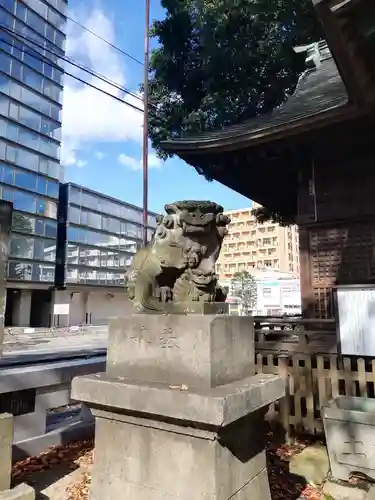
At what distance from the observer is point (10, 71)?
30.5 m

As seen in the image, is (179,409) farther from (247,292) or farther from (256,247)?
(256,247)

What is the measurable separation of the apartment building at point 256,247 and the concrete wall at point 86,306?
36126 millimetres

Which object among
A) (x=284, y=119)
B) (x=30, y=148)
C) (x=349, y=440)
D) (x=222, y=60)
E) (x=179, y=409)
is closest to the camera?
(x=179, y=409)

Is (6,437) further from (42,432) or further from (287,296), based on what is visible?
(287,296)

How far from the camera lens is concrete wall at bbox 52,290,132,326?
35250 millimetres

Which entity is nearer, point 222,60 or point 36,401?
point 36,401

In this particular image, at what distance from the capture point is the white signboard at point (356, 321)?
5.12 meters

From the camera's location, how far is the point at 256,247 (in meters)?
81.3

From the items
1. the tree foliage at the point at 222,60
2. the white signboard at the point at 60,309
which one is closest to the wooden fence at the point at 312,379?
the tree foliage at the point at 222,60

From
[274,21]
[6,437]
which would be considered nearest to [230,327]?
[6,437]

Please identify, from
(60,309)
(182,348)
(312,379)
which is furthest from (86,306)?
(182,348)

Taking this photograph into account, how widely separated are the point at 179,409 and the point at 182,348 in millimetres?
385

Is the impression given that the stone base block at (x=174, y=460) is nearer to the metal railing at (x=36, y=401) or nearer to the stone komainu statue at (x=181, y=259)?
the stone komainu statue at (x=181, y=259)

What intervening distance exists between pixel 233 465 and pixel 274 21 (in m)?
13.0
